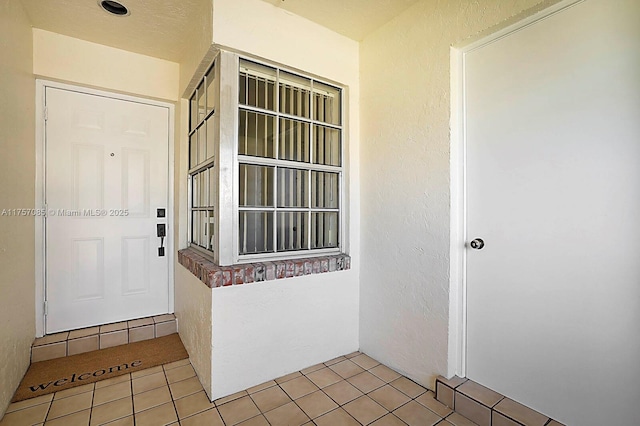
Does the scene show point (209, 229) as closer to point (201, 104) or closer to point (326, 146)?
point (201, 104)

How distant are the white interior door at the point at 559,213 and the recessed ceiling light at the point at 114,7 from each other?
216cm

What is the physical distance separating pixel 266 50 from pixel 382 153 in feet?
3.28

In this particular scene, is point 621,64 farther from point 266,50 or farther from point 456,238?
point 266,50

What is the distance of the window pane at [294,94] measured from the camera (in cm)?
211

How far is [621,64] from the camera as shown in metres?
1.26

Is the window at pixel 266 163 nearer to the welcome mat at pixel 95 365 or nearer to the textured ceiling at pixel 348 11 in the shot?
the textured ceiling at pixel 348 11

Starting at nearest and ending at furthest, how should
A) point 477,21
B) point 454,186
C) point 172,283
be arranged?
point 477,21 → point 454,186 → point 172,283

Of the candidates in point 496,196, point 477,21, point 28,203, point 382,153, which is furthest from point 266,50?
point 28,203

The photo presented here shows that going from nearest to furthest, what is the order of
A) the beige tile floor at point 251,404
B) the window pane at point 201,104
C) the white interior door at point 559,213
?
1. the white interior door at point 559,213
2. the beige tile floor at point 251,404
3. the window pane at point 201,104

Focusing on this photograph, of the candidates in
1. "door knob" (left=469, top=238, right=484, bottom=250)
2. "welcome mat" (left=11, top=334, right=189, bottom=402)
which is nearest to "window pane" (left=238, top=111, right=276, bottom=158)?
"door knob" (left=469, top=238, right=484, bottom=250)

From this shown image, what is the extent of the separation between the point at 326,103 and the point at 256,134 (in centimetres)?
65

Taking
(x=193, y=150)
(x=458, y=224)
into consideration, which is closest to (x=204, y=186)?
(x=193, y=150)

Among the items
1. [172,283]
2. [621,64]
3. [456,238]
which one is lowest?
[172,283]

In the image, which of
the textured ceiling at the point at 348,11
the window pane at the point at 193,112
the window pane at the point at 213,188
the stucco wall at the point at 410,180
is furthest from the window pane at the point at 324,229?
the textured ceiling at the point at 348,11
